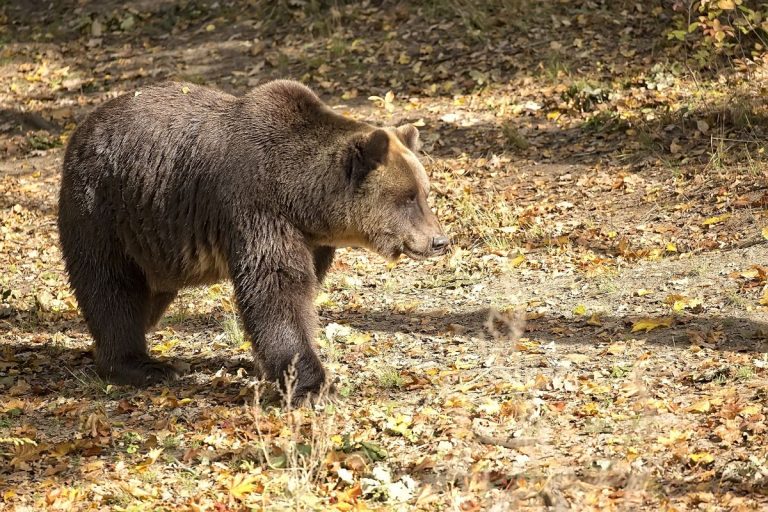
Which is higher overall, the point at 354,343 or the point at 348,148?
the point at 348,148

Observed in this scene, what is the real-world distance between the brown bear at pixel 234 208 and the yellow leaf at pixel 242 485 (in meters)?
1.13

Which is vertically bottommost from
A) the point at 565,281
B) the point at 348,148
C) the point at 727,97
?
the point at 565,281

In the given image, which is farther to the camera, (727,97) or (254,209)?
(727,97)

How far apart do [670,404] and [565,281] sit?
2.94 m

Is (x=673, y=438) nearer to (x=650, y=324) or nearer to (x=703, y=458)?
(x=703, y=458)

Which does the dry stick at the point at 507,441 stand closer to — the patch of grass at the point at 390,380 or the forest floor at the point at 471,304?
the forest floor at the point at 471,304

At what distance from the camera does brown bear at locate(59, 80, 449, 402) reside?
7.07 m

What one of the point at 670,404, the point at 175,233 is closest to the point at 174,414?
the point at 175,233

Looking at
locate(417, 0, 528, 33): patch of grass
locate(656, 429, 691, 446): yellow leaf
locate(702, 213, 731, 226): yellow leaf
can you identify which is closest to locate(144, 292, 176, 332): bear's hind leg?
locate(656, 429, 691, 446): yellow leaf

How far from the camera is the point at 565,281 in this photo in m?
9.14

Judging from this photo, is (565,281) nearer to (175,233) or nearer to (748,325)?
(748,325)

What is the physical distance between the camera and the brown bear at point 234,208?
7.07m

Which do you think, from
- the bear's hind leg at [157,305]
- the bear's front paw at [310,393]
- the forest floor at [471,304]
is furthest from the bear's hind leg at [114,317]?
the bear's front paw at [310,393]

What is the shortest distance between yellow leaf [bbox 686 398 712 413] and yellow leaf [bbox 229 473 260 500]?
2.65 m
